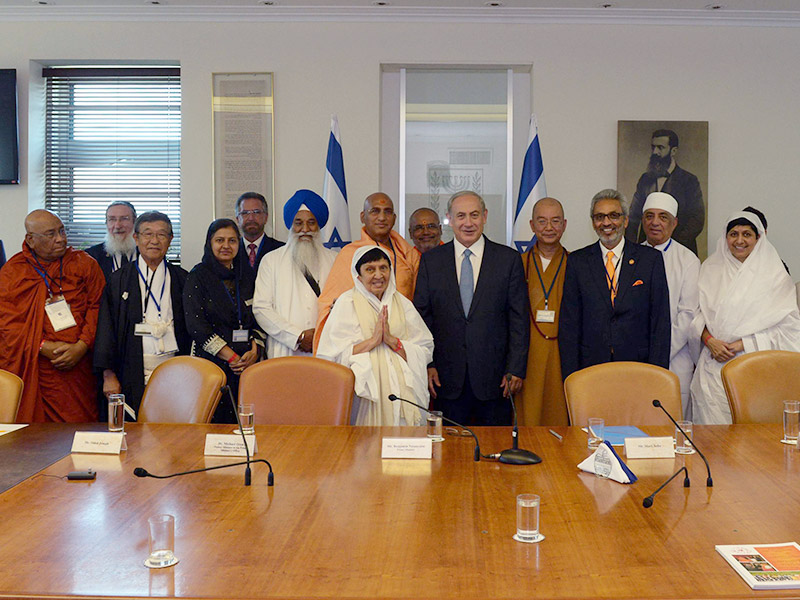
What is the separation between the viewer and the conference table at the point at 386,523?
149 cm

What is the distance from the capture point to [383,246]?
4.52m

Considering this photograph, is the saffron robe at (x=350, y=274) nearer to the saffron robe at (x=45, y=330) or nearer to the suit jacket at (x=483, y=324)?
the suit jacket at (x=483, y=324)

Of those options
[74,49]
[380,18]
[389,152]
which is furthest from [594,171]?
[74,49]

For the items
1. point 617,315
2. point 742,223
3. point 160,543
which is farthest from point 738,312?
point 160,543

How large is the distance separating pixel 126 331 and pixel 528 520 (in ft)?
10.4

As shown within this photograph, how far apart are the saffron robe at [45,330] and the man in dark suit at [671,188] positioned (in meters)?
3.85

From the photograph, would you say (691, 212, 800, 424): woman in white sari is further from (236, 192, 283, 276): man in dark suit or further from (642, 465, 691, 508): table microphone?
(236, 192, 283, 276): man in dark suit

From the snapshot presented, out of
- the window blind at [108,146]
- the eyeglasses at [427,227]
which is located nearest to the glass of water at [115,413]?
the eyeglasses at [427,227]

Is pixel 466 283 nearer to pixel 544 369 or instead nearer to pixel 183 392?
pixel 544 369

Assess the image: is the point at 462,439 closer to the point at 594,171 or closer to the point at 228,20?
the point at 594,171

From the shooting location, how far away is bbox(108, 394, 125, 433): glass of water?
2.63 m

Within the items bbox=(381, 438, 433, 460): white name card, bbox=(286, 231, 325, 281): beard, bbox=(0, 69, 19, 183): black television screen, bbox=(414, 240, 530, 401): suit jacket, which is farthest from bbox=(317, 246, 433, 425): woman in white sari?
bbox=(0, 69, 19, 183): black television screen

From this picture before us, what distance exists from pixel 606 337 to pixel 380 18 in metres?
3.19

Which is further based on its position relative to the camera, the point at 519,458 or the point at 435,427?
the point at 435,427
